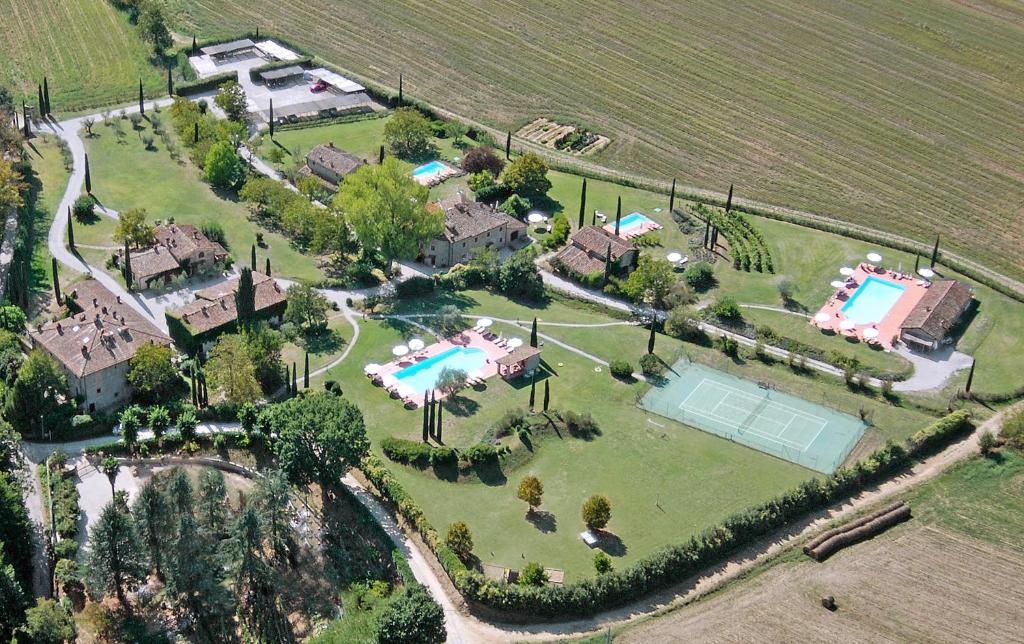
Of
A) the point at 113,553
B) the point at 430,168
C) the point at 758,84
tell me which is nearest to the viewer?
the point at 113,553

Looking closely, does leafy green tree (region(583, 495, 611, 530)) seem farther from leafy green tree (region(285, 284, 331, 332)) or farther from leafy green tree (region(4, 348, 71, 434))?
leafy green tree (region(4, 348, 71, 434))

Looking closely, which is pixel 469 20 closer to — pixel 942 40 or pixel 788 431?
pixel 942 40

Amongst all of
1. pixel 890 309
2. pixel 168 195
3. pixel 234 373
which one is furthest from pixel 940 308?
pixel 168 195

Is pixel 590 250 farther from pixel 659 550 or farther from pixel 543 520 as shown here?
pixel 659 550

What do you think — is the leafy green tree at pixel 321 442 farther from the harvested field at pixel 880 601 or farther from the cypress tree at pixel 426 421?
the harvested field at pixel 880 601

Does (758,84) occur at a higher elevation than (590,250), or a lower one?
higher

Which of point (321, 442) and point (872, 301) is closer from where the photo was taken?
point (321, 442)

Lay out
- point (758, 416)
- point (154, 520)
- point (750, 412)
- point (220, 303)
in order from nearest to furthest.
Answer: point (154, 520)
point (758, 416)
point (750, 412)
point (220, 303)

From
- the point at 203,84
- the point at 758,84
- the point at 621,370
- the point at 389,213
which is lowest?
the point at 621,370

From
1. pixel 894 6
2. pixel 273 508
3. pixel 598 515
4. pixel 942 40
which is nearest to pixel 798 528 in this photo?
pixel 598 515
